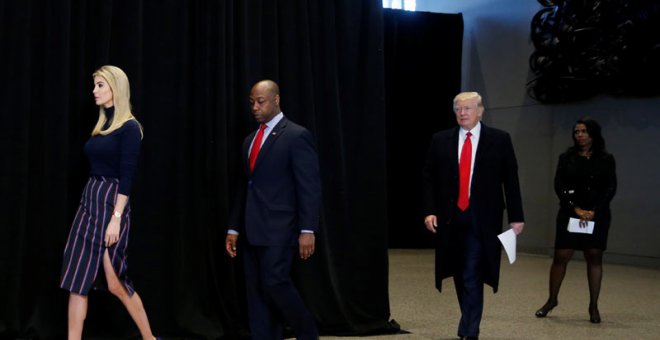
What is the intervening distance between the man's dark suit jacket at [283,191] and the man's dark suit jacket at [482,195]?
1.04 m

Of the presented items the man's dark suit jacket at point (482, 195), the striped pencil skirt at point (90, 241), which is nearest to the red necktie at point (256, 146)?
the striped pencil skirt at point (90, 241)

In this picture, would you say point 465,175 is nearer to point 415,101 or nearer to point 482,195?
point 482,195

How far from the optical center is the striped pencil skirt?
12.8 feet

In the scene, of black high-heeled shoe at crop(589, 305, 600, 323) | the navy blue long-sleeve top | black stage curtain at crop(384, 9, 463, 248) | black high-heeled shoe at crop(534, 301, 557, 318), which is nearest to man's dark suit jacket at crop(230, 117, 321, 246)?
the navy blue long-sleeve top

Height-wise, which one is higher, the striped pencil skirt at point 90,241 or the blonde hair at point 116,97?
the blonde hair at point 116,97

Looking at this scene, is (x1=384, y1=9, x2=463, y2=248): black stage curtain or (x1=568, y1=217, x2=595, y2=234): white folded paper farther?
(x1=384, y1=9, x2=463, y2=248): black stage curtain

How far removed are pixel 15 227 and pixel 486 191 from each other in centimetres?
272

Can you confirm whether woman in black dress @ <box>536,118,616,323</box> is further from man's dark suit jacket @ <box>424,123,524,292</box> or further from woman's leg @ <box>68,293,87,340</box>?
woman's leg @ <box>68,293,87,340</box>

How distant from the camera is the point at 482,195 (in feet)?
15.3

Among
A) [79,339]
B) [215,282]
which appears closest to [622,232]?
[215,282]

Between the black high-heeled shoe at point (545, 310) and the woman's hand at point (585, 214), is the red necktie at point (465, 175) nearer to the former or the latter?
the woman's hand at point (585, 214)

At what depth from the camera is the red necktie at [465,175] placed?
4.70m

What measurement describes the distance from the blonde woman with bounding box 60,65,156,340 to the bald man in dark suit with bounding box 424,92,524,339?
182 cm

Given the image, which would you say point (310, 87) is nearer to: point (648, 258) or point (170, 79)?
point (170, 79)
